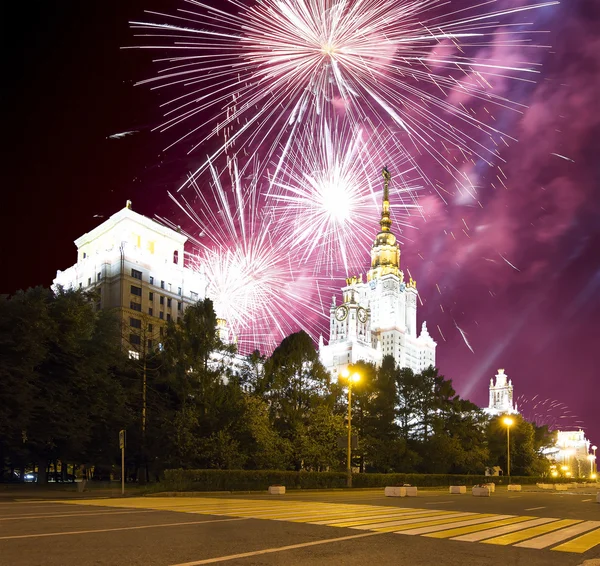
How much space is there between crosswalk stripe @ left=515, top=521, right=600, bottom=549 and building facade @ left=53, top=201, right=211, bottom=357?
8059cm

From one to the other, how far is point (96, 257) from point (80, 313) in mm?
66288

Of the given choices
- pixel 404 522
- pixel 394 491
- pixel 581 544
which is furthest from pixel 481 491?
pixel 581 544

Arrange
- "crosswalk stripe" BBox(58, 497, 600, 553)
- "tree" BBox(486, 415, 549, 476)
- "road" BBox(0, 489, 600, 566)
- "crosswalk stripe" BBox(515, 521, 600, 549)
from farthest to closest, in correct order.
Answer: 1. "tree" BBox(486, 415, 549, 476)
2. "crosswalk stripe" BBox(58, 497, 600, 553)
3. "crosswalk stripe" BBox(515, 521, 600, 549)
4. "road" BBox(0, 489, 600, 566)

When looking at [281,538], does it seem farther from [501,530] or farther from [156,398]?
[156,398]

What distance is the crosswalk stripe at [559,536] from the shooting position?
14.1 metres

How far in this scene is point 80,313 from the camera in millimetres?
40031

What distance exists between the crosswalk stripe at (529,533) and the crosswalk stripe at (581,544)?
0.98 meters

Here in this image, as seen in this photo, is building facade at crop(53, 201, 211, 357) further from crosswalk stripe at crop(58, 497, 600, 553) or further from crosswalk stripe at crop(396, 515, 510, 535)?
crosswalk stripe at crop(396, 515, 510, 535)

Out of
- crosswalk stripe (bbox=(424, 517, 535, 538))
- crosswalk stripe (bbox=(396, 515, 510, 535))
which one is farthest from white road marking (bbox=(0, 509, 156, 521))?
crosswalk stripe (bbox=(424, 517, 535, 538))

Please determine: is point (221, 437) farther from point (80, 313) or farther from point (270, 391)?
point (80, 313)

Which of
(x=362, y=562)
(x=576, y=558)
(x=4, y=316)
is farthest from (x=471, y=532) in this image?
(x=4, y=316)

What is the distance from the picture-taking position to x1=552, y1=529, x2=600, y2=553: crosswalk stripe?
13.7 meters

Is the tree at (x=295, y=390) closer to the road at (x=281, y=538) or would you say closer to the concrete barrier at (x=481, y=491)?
the concrete barrier at (x=481, y=491)

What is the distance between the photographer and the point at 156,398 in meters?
45.2
